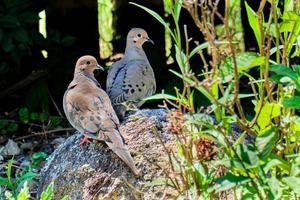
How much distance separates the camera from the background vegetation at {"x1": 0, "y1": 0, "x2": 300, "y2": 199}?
306 centimetres

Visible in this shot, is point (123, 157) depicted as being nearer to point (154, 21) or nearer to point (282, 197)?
point (282, 197)

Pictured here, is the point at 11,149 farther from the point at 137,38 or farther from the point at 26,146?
the point at 137,38

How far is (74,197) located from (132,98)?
1.29 meters

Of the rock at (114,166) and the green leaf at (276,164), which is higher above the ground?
the green leaf at (276,164)

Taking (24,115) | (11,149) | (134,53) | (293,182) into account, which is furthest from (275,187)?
(24,115)

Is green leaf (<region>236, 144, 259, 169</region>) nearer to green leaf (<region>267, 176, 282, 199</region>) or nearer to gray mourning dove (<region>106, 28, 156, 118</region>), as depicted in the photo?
green leaf (<region>267, 176, 282, 199</region>)

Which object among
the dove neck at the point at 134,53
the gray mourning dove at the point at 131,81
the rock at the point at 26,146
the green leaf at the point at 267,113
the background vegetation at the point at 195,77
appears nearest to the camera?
the background vegetation at the point at 195,77

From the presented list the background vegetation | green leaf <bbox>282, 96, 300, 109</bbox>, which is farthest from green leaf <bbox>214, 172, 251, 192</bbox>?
green leaf <bbox>282, 96, 300, 109</bbox>

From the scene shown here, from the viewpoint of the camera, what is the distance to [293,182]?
298 centimetres

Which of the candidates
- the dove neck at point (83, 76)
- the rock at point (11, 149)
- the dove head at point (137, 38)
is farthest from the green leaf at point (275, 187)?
the rock at point (11, 149)

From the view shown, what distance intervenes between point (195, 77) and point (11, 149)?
357 centimetres

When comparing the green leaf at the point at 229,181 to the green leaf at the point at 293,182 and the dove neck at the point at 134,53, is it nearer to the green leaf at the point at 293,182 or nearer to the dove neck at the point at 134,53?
the green leaf at the point at 293,182

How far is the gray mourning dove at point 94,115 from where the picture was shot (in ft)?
14.6

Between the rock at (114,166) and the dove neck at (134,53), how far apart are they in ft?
4.37
